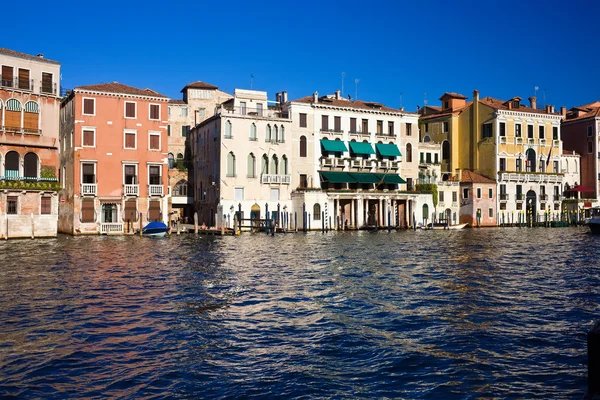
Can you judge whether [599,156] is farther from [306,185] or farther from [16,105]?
[16,105]

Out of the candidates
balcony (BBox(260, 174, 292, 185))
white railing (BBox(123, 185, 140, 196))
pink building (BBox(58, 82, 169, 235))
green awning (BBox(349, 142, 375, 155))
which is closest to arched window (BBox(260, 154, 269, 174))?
balcony (BBox(260, 174, 292, 185))

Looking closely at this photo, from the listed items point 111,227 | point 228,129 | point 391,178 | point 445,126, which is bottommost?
point 111,227

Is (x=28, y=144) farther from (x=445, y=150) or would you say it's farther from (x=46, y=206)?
(x=445, y=150)

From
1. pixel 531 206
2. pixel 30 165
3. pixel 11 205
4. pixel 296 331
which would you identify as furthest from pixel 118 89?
pixel 531 206

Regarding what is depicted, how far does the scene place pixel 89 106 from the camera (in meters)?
44.2

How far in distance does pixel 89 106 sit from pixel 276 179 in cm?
1589

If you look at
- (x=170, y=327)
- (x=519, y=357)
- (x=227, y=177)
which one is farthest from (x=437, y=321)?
(x=227, y=177)

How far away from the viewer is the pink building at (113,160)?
144ft

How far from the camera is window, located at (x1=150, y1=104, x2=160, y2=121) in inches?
1820

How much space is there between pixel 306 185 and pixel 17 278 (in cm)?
3648

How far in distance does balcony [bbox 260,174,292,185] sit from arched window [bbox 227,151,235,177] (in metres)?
2.61

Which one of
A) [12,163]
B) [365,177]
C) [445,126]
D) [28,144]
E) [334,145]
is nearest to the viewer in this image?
[12,163]

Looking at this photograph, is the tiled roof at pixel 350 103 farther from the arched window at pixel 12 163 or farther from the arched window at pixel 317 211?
the arched window at pixel 12 163

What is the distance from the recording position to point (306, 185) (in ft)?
175
